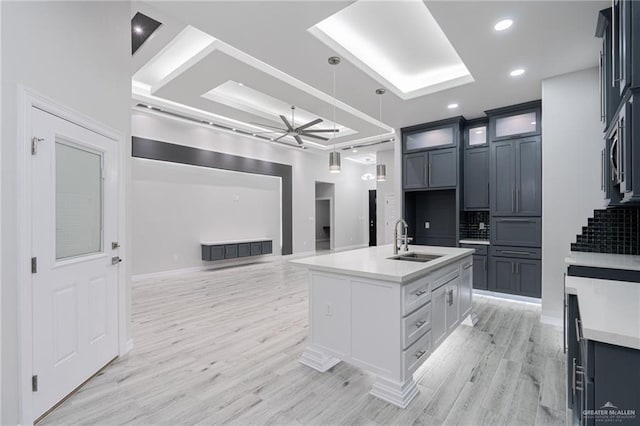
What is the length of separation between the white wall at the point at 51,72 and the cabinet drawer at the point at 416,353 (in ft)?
8.03

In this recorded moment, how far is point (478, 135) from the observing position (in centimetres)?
512

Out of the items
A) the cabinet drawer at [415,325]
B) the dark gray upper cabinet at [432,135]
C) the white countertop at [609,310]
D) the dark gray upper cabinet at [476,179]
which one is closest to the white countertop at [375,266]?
the cabinet drawer at [415,325]

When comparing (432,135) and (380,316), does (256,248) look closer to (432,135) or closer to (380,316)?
(432,135)

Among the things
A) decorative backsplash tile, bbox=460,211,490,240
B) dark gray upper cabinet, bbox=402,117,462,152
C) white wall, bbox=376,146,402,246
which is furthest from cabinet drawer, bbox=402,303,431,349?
white wall, bbox=376,146,402,246

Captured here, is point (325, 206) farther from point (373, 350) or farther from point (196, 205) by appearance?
point (373, 350)

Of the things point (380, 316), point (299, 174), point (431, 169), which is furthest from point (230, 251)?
point (380, 316)

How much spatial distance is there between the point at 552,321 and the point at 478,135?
3087mm

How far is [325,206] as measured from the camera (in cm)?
1377

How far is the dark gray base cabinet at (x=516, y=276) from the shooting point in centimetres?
429

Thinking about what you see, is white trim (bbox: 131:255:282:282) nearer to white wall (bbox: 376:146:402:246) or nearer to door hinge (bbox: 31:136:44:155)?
white wall (bbox: 376:146:402:246)

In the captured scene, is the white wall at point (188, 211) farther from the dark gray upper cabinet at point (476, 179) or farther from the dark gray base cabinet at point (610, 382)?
the dark gray base cabinet at point (610, 382)

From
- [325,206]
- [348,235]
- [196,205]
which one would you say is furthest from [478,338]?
[325,206]

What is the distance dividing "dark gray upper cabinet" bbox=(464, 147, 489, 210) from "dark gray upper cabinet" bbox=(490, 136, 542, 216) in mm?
211

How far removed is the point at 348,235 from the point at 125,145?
893 centimetres
